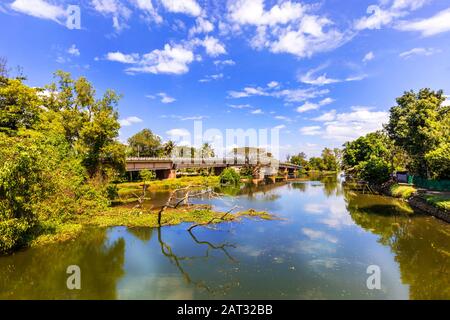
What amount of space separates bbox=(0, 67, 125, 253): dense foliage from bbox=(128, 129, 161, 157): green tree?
56.9 meters

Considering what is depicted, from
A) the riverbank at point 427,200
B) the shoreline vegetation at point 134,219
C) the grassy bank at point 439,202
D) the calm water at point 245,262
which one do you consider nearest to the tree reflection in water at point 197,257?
the calm water at point 245,262

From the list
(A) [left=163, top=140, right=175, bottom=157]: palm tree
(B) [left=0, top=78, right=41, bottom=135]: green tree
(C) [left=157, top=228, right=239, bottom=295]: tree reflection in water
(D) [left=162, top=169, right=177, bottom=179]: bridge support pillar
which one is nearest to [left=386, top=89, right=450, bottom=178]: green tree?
(C) [left=157, top=228, right=239, bottom=295]: tree reflection in water

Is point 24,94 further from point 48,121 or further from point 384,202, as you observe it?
point 384,202

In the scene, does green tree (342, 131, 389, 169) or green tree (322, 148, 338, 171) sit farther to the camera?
green tree (322, 148, 338, 171)

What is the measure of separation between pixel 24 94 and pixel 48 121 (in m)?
3.86

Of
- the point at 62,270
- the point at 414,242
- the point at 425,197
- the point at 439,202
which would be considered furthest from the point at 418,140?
the point at 62,270

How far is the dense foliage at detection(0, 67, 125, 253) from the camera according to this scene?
18.7 m

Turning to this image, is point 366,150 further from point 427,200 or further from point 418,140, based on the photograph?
point 427,200

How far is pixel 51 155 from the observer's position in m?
26.2

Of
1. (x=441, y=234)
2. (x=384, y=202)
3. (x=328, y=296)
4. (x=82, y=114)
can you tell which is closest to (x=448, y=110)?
(x=384, y=202)

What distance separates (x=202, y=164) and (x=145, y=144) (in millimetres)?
26745

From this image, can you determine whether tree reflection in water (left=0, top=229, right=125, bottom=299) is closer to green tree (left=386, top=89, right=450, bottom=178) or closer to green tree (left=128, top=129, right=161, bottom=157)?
green tree (left=386, top=89, right=450, bottom=178)

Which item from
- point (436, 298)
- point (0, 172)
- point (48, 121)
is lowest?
point (436, 298)
